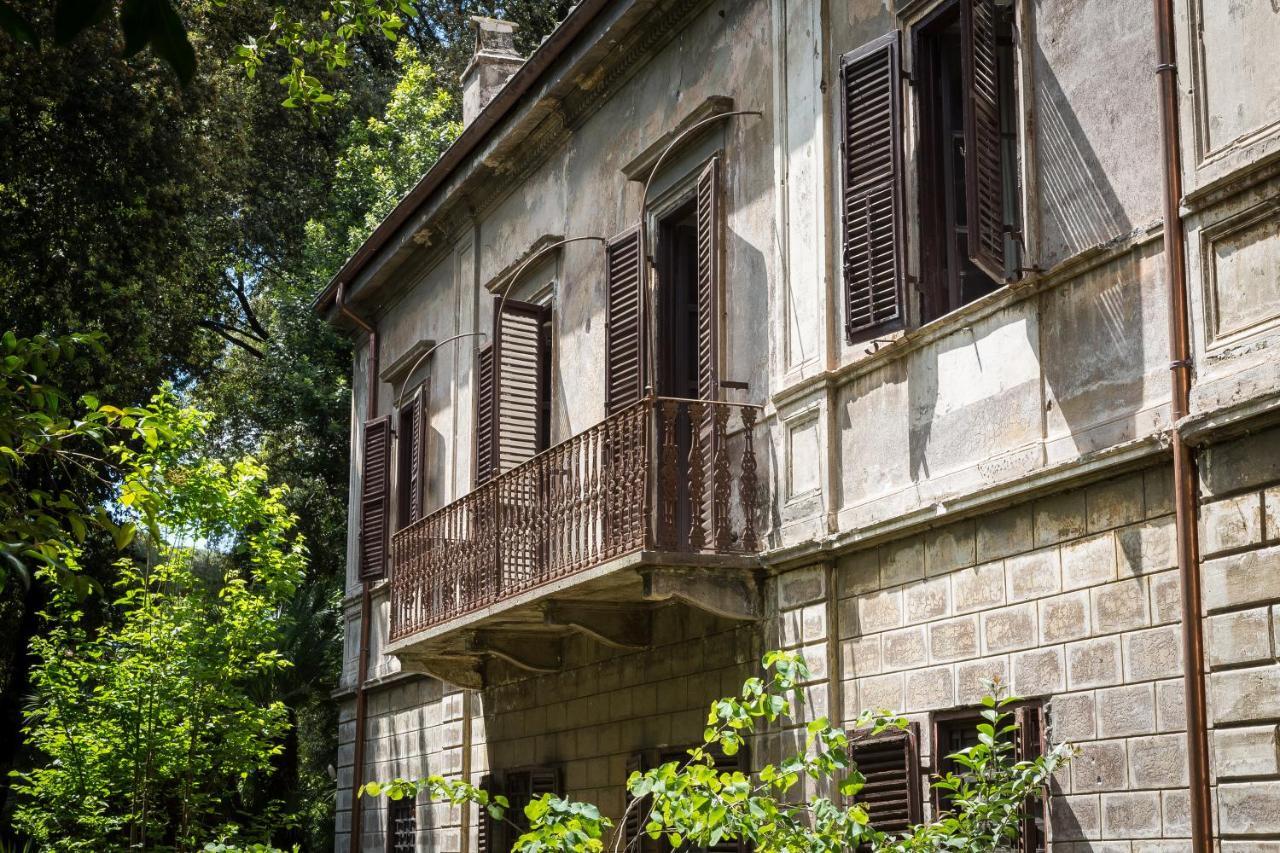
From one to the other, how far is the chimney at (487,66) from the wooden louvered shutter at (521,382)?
4.64 metres

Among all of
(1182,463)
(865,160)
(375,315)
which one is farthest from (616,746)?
(375,315)

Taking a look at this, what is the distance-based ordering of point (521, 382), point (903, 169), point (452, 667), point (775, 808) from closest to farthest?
point (775, 808) → point (903, 169) → point (521, 382) → point (452, 667)

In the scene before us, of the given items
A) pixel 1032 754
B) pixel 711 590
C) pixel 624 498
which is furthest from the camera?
pixel 624 498

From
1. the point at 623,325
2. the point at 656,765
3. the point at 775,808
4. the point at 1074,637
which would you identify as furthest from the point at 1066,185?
the point at 656,765

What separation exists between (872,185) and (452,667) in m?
7.71

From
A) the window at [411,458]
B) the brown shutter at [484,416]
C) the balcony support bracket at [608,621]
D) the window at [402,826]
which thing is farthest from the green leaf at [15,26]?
the window at [411,458]

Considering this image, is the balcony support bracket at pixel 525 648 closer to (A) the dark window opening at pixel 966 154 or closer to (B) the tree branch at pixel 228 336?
(A) the dark window opening at pixel 966 154

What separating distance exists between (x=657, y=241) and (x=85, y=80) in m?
Result: 9.77

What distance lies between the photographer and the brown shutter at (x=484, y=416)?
1596cm

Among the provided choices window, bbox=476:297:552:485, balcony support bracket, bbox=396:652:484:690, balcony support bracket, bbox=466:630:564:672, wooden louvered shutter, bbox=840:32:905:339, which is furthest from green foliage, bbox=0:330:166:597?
balcony support bracket, bbox=396:652:484:690

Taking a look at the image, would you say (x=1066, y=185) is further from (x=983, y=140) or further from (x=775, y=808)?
(x=775, y=808)

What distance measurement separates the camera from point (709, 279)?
12.2 metres

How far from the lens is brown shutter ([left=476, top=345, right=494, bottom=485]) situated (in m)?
16.0

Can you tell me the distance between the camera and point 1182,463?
7500 mm
